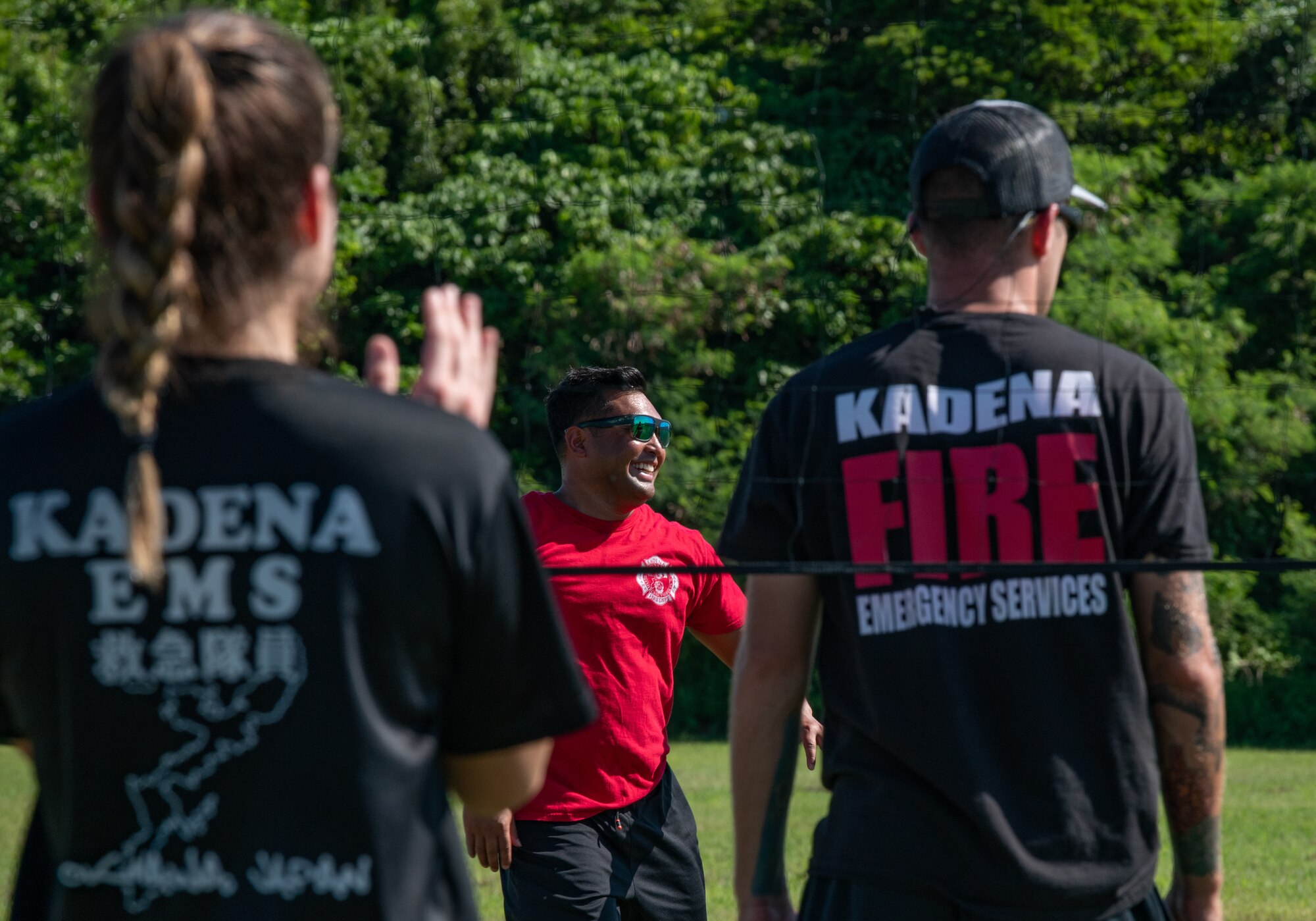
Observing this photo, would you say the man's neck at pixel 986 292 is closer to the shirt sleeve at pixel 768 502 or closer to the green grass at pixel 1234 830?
the shirt sleeve at pixel 768 502

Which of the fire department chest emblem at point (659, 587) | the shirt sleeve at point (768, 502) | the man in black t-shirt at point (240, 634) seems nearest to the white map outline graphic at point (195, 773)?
the man in black t-shirt at point (240, 634)

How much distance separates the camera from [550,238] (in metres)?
8.43

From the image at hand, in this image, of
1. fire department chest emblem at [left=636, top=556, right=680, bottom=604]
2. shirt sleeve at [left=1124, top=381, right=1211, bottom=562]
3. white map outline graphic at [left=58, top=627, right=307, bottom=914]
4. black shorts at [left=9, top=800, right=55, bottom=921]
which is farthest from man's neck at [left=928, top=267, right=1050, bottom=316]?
fire department chest emblem at [left=636, top=556, right=680, bottom=604]

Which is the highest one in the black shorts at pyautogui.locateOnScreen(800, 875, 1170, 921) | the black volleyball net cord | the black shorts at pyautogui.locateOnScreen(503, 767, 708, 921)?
the black volleyball net cord

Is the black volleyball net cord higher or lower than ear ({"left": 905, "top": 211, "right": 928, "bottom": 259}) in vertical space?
lower

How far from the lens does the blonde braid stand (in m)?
1.34

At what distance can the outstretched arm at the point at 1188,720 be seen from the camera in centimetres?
210

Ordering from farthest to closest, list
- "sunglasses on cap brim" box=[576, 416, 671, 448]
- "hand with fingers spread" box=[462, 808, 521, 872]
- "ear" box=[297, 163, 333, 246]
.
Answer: "sunglasses on cap brim" box=[576, 416, 671, 448]
"hand with fingers spread" box=[462, 808, 521, 872]
"ear" box=[297, 163, 333, 246]

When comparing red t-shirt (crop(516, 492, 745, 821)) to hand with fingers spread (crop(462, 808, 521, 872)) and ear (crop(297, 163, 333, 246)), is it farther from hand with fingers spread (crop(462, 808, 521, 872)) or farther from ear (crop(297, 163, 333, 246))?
ear (crop(297, 163, 333, 246))

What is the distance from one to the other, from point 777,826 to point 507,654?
0.94 meters

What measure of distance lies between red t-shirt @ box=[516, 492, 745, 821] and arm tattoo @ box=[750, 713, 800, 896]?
65.3 inches

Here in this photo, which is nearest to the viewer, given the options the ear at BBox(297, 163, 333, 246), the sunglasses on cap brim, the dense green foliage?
the ear at BBox(297, 163, 333, 246)

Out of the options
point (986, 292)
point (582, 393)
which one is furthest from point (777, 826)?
point (582, 393)

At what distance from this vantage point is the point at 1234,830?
31.4ft
